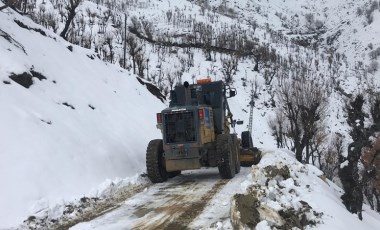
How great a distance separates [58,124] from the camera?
1316 centimetres

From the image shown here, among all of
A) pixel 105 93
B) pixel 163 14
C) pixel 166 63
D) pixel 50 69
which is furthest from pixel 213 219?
pixel 163 14

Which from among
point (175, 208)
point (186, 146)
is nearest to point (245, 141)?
point (186, 146)

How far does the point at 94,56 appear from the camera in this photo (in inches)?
934

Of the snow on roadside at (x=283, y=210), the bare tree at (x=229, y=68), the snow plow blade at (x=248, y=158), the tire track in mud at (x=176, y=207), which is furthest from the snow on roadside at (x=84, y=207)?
the bare tree at (x=229, y=68)

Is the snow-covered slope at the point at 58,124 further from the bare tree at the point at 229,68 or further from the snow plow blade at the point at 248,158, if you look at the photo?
the bare tree at the point at 229,68

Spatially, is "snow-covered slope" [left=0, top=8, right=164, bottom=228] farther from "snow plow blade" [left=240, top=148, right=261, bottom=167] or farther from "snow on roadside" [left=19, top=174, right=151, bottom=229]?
"snow plow blade" [left=240, top=148, right=261, bottom=167]

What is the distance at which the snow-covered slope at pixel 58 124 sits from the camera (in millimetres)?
9609

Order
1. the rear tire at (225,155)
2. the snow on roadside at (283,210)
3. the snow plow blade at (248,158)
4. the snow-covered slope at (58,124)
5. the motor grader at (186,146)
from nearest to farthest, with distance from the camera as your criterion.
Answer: the snow on roadside at (283,210), the snow-covered slope at (58,124), the motor grader at (186,146), the rear tire at (225,155), the snow plow blade at (248,158)

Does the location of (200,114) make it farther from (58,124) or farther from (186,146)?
(58,124)

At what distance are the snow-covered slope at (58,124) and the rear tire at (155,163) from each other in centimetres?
87

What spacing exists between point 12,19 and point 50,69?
4652 millimetres

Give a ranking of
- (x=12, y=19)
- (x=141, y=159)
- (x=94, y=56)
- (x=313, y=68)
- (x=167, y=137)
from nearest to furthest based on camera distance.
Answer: (x=167, y=137) < (x=141, y=159) < (x=12, y=19) < (x=94, y=56) < (x=313, y=68)

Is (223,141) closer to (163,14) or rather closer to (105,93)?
(105,93)

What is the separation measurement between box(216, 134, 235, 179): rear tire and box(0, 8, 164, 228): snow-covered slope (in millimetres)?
3009
